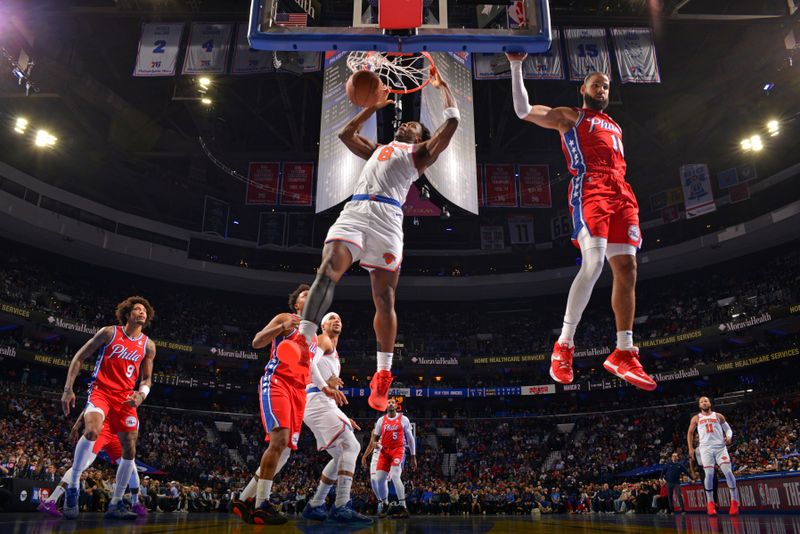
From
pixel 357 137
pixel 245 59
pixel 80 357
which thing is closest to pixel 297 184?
pixel 245 59

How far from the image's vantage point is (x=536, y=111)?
218 inches

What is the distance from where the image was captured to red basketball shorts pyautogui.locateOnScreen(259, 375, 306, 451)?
17.9ft

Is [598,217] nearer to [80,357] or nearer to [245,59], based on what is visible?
[80,357]

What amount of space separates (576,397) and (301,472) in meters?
17.2

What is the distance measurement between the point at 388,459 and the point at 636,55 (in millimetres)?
12745

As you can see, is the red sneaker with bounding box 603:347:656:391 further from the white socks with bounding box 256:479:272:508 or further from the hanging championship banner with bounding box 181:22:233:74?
the hanging championship banner with bounding box 181:22:233:74

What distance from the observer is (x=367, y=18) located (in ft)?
18.8

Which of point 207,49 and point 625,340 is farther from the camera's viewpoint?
point 207,49

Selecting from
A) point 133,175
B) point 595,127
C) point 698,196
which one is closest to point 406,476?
point 698,196

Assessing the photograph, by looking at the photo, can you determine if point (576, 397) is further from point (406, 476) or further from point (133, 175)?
point (133, 175)

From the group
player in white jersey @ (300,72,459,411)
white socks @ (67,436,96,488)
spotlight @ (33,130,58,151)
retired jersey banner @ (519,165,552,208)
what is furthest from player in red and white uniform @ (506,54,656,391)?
spotlight @ (33,130,58,151)

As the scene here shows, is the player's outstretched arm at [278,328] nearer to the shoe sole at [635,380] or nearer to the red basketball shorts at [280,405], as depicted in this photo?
the red basketball shorts at [280,405]

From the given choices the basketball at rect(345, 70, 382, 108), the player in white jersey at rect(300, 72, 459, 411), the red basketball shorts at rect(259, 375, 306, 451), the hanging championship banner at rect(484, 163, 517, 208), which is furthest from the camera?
the hanging championship banner at rect(484, 163, 517, 208)

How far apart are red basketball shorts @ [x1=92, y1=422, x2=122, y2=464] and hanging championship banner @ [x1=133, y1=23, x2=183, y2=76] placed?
11.5 meters
